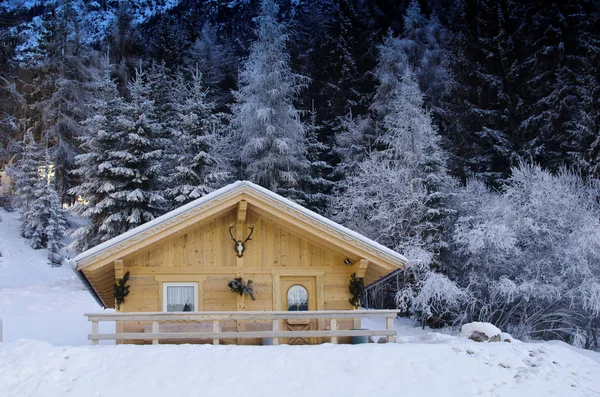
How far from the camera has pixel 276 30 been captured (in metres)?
29.6

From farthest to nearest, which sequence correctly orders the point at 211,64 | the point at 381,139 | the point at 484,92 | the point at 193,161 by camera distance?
the point at 211,64, the point at 484,92, the point at 381,139, the point at 193,161

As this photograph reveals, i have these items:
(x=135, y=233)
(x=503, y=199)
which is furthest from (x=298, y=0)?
(x=135, y=233)

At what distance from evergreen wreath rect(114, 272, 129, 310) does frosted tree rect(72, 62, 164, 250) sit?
38.2 feet

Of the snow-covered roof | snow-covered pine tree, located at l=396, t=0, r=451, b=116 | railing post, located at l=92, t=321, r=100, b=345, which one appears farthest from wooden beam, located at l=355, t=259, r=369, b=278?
snow-covered pine tree, located at l=396, t=0, r=451, b=116

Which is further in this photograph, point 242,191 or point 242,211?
point 242,211

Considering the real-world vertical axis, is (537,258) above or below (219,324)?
above

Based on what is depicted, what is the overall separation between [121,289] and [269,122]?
1603cm

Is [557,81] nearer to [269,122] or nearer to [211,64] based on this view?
[269,122]

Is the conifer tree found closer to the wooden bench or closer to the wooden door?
the wooden door

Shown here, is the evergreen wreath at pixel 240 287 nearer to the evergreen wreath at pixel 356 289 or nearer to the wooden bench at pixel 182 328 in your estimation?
the wooden bench at pixel 182 328

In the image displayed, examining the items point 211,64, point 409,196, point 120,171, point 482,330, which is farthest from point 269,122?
point 482,330

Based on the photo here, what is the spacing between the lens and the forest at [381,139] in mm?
22219

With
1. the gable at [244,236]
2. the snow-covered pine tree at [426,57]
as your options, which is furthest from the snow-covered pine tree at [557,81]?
the gable at [244,236]

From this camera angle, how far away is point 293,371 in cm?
1065
